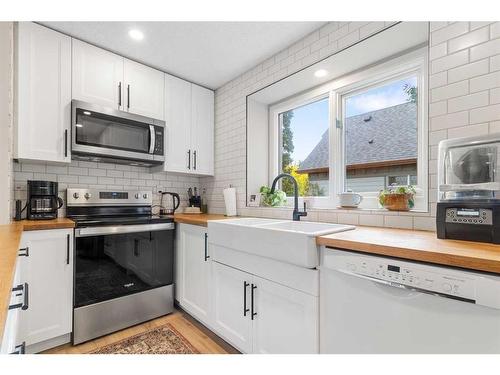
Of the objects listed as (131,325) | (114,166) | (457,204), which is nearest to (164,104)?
(114,166)

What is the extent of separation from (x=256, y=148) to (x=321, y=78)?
90 cm

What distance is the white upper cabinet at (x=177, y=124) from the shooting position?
2.66 m

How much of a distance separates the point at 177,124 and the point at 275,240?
6.18 feet

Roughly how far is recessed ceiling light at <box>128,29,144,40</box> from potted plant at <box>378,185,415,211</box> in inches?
85.8

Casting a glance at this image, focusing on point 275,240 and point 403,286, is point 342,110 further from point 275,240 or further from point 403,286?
point 403,286

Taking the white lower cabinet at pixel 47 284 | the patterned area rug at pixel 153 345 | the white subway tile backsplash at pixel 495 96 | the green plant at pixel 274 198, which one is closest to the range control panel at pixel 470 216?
the white subway tile backsplash at pixel 495 96

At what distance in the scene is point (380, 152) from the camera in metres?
1.96

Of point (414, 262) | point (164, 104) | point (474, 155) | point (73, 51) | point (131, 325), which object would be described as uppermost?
point (73, 51)

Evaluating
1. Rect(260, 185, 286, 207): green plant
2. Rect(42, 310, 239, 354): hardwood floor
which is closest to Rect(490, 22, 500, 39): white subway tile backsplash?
Rect(260, 185, 286, 207): green plant

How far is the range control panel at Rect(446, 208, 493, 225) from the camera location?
3.29 feet

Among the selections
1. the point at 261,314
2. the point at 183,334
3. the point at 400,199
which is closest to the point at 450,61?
the point at 400,199

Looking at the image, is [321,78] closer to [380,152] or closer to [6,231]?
[380,152]

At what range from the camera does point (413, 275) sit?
91 cm

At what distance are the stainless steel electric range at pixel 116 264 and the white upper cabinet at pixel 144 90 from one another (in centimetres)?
83
